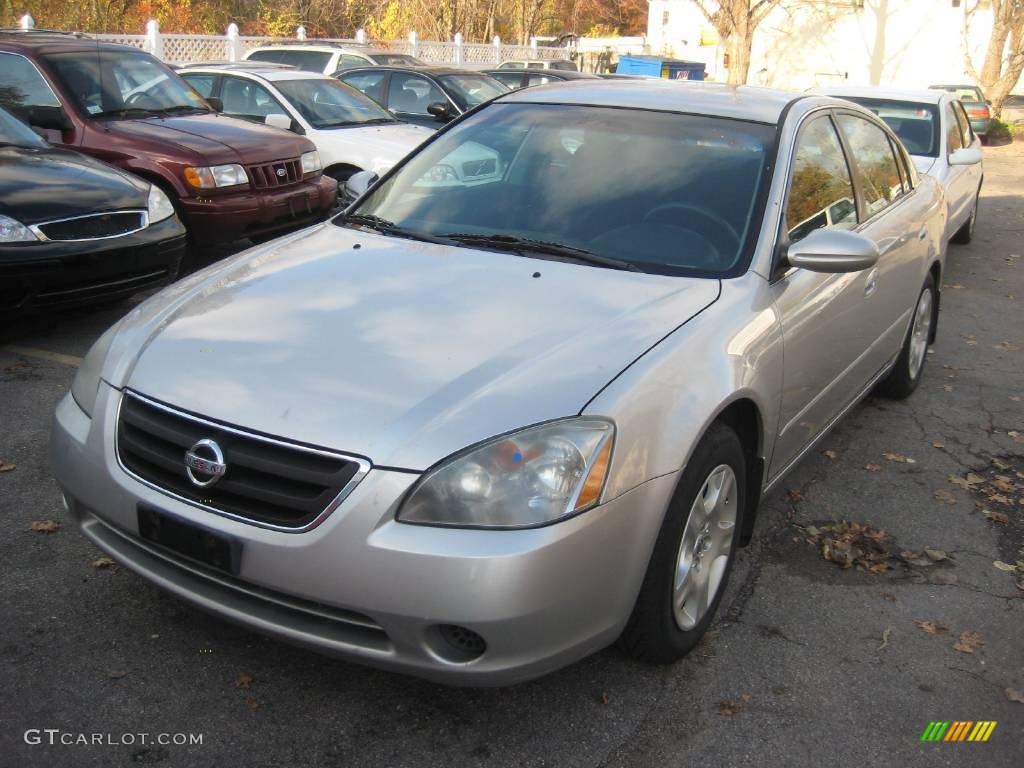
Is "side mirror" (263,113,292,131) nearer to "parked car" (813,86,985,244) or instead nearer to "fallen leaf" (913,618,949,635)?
"parked car" (813,86,985,244)

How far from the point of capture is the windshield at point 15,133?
260 inches

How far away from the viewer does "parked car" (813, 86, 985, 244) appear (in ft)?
29.7

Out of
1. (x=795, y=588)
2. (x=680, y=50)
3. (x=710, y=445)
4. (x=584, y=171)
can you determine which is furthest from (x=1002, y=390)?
(x=680, y=50)

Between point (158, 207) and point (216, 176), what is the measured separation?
139 cm

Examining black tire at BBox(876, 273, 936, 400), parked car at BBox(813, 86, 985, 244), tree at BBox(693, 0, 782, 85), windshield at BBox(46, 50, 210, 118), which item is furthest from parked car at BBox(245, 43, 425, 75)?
tree at BBox(693, 0, 782, 85)

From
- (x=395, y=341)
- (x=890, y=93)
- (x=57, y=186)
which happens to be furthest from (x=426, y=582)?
(x=890, y=93)

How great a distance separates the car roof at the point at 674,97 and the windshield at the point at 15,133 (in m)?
3.68

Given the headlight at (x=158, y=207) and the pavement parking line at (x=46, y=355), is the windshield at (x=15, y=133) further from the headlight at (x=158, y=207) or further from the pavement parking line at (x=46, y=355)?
the pavement parking line at (x=46, y=355)

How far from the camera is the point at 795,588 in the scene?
3758mm

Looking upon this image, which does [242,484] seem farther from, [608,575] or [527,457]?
[608,575]

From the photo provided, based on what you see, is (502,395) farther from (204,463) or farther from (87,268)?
(87,268)

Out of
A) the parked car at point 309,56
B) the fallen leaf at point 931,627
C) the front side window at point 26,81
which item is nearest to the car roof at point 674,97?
the fallen leaf at point 931,627

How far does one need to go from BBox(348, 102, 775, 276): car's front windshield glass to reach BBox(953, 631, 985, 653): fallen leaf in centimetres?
147

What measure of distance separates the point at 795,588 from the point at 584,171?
175 cm
